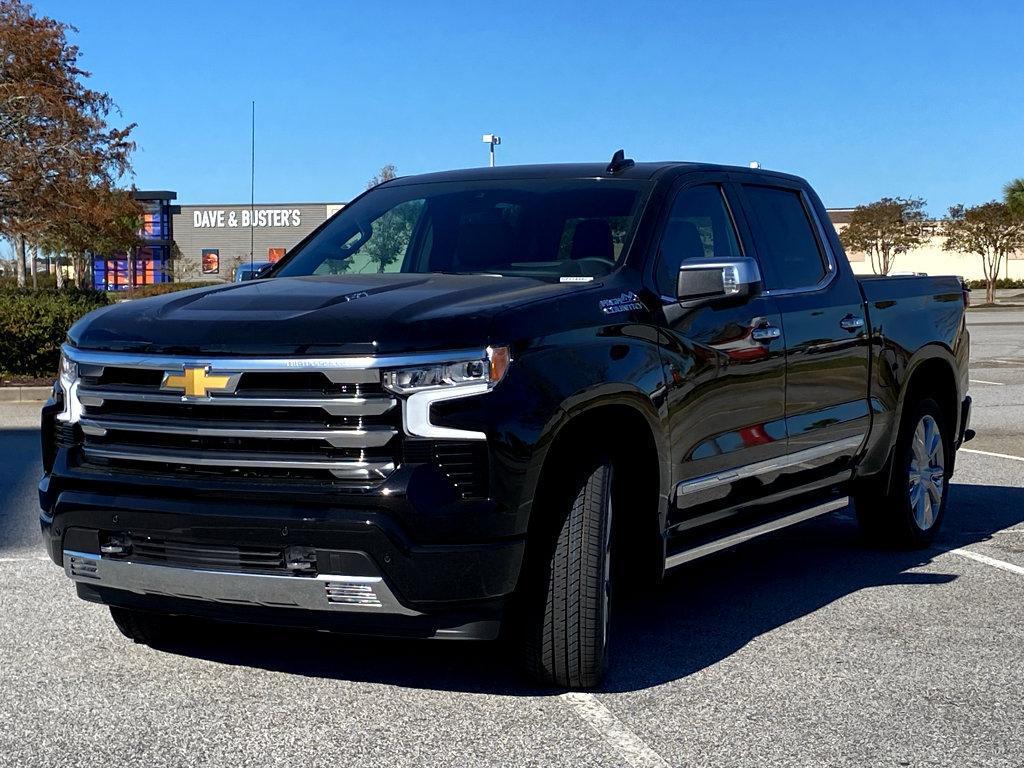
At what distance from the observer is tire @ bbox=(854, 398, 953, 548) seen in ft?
23.7

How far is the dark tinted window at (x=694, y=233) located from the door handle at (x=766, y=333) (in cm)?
40

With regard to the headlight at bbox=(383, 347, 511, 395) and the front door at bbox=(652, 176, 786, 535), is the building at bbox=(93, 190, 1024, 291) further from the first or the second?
the headlight at bbox=(383, 347, 511, 395)

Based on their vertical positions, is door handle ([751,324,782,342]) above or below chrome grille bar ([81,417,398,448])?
above

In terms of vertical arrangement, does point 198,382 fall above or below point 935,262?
below

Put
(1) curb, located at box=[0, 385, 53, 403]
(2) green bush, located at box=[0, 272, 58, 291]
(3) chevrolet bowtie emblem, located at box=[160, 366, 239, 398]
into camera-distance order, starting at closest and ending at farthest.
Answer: (3) chevrolet bowtie emblem, located at box=[160, 366, 239, 398]
(1) curb, located at box=[0, 385, 53, 403]
(2) green bush, located at box=[0, 272, 58, 291]

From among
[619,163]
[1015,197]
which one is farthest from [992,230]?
[619,163]

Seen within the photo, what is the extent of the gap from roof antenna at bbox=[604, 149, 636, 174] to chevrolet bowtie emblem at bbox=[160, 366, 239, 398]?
2.35 meters

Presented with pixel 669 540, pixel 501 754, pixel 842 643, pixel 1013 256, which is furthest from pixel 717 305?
pixel 1013 256

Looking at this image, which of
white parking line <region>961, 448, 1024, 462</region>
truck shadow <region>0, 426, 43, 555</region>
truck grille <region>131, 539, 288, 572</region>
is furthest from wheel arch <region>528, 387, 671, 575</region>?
white parking line <region>961, 448, 1024, 462</region>

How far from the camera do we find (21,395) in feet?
54.8

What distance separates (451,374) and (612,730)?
124 cm

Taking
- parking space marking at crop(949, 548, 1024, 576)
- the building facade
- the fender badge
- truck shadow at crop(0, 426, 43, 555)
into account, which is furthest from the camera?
the building facade

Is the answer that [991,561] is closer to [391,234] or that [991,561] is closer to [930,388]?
[930,388]

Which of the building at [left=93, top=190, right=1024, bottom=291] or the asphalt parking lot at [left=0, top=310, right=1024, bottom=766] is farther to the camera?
the building at [left=93, top=190, right=1024, bottom=291]
